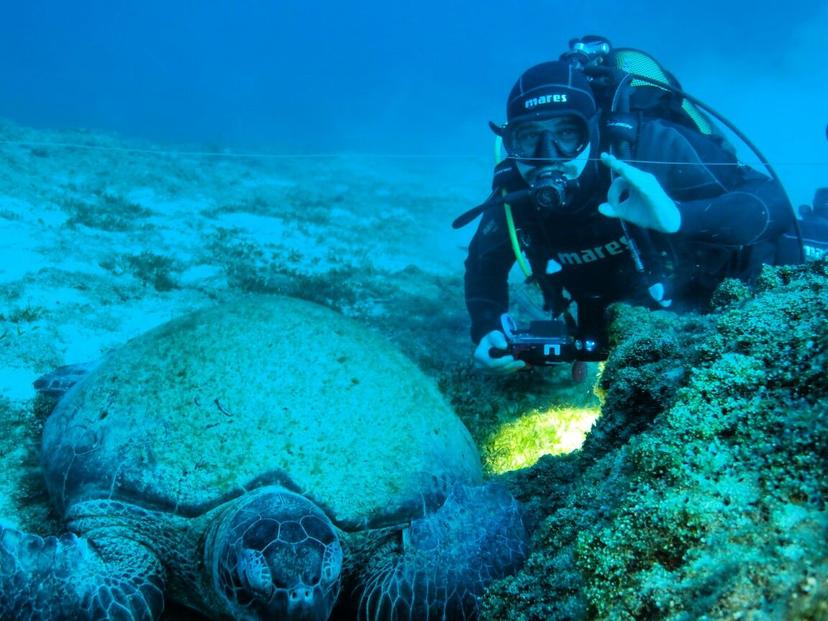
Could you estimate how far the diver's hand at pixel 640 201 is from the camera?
2.83 metres

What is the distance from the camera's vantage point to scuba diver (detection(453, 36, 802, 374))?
2996mm

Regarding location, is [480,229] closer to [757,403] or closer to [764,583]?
A: [757,403]

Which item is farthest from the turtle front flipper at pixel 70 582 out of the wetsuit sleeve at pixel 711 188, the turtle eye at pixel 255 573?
the wetsuit sleeve at pixel 711 188

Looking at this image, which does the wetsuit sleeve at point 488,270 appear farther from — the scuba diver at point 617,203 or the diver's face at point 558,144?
the diver's face at point 558,144

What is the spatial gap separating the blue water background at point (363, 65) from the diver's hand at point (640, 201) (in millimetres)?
771

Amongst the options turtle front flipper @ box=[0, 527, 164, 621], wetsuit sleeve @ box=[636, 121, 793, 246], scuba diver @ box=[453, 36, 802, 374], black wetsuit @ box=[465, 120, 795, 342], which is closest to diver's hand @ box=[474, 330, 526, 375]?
scuba diver @ box=[453, 36, 802, 374]

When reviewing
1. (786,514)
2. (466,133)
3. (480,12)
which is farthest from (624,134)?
(480,12)

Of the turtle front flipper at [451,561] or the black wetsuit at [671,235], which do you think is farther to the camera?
the black wetsuit at [671,235]

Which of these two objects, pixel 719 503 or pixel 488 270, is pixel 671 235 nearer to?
pixel 488 270

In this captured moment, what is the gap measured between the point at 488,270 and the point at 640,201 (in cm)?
154

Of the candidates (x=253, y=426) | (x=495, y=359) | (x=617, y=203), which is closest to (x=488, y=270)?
(x=495, y=359)

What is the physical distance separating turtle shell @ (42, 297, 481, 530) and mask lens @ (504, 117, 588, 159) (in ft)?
6.55

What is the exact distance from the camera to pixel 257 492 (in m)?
1.88

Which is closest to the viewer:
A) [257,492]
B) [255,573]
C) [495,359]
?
Answer: [255,573]
